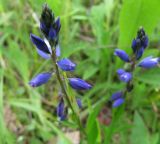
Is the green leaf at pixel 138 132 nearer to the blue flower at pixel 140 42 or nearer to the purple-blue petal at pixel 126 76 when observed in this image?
the purple-blue petal at pixel 126 76

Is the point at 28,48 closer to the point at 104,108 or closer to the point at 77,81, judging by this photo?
the point at 104,108

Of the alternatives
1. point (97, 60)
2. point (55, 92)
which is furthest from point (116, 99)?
point (55, 92)

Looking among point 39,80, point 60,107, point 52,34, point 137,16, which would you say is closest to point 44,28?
point 52,34

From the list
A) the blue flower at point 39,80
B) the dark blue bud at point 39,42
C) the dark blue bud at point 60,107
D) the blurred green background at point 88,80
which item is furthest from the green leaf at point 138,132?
the dark blue bud at point 39,42

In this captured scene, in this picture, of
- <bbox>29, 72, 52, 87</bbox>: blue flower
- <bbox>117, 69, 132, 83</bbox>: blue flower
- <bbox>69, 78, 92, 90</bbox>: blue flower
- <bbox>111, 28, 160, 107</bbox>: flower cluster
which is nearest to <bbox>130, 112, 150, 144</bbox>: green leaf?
<bbox>111, 28, 160, 107</bbox>: flower cluster

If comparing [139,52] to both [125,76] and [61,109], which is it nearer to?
[125,76]

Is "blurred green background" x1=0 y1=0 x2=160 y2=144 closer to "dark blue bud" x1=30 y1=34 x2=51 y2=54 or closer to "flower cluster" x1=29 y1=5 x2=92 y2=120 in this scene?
"flower cluster" x1=29 y1=5 x2=92 y2=120

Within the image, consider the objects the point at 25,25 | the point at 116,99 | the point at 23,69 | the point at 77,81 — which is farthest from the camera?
the point at 25,25
